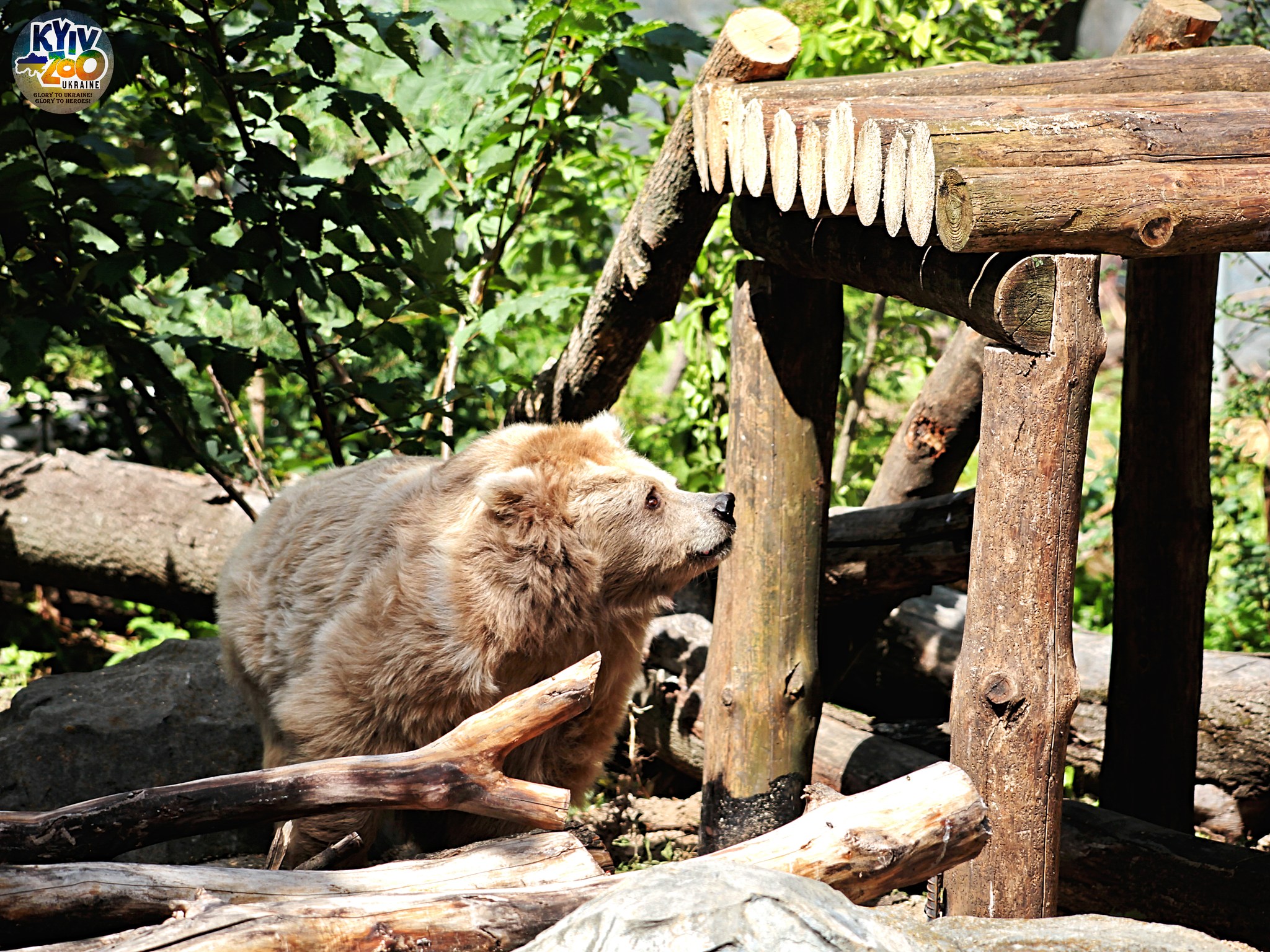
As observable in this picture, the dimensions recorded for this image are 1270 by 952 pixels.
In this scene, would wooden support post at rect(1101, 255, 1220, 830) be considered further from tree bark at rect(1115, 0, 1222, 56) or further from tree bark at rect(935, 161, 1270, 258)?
tree bark at rect(935, 161, 1270, 258)

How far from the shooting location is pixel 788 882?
2.10 meters

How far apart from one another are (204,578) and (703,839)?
3.39m

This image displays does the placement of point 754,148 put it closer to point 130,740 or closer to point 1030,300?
point 1030,300

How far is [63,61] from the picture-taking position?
4.05 metres

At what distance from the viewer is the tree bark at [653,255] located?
12.5 feet

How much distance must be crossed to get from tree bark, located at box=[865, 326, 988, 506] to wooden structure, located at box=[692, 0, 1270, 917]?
0.05 meters

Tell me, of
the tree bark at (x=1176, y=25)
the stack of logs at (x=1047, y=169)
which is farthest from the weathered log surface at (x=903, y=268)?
the tree bark at (x=1176, y=25)

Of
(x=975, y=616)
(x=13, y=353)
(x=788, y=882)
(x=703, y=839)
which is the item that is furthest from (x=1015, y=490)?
(x=13, y=353)

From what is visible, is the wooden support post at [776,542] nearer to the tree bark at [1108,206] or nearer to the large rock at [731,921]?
the tree bark at [1108,206]

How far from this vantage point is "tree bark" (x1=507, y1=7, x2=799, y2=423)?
12.5ft

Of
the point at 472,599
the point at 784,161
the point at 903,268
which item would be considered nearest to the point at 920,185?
the point at 903,268

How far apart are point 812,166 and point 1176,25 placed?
75.8 inches

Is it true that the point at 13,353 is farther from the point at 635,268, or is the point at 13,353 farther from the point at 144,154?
the point at 144,154

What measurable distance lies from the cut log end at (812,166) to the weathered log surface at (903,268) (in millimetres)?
255
